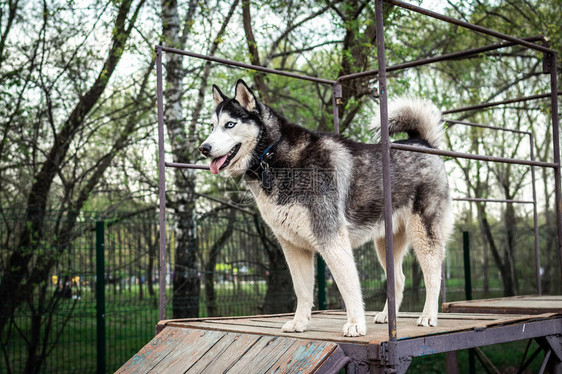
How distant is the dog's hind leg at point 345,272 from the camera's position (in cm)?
350

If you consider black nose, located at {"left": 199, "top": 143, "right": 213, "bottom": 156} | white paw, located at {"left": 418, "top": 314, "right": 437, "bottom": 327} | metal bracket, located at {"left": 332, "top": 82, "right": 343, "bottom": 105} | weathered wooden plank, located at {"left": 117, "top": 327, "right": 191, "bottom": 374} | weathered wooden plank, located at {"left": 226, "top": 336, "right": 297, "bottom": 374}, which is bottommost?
weathered wooden plank, located at {"left": 117, "top": 327, "right": 191, "bottom": 374}

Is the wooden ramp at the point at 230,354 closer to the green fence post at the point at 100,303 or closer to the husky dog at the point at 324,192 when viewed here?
the husky dog at the point at 324,192

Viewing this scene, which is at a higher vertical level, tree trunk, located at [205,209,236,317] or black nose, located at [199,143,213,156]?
black nose, located at [199,143,213,156]

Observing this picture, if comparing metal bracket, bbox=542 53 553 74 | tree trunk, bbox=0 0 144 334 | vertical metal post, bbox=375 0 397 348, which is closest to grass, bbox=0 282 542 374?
tree trunk, bbox=0 0 144 334

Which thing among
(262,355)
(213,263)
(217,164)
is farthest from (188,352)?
(213,263)

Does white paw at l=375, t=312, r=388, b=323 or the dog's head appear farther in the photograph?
white paw at l=375, t=312, r=388, b=323

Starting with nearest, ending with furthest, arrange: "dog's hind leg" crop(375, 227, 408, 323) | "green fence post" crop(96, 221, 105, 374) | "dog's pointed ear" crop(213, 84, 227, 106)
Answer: "dog's pointed ear" crop(213, 84, 227, 106) < "dog's hind leg" crop(375, 227, 408, 323) < "green fence post" crop(96, 221, 105, 374)

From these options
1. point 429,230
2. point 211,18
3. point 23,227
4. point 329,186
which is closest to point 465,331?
point 429,230

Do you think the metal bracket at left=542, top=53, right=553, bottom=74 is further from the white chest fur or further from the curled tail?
the white chest fur

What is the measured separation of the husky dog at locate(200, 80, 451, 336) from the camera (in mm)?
3676

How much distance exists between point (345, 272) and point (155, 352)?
1.66 metres

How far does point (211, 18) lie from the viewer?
348 inches

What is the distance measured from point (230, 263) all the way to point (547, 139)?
50.5ft

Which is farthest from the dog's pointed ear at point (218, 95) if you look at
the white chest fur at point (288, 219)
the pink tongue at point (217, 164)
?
the white chest fur at point (288, 219)
